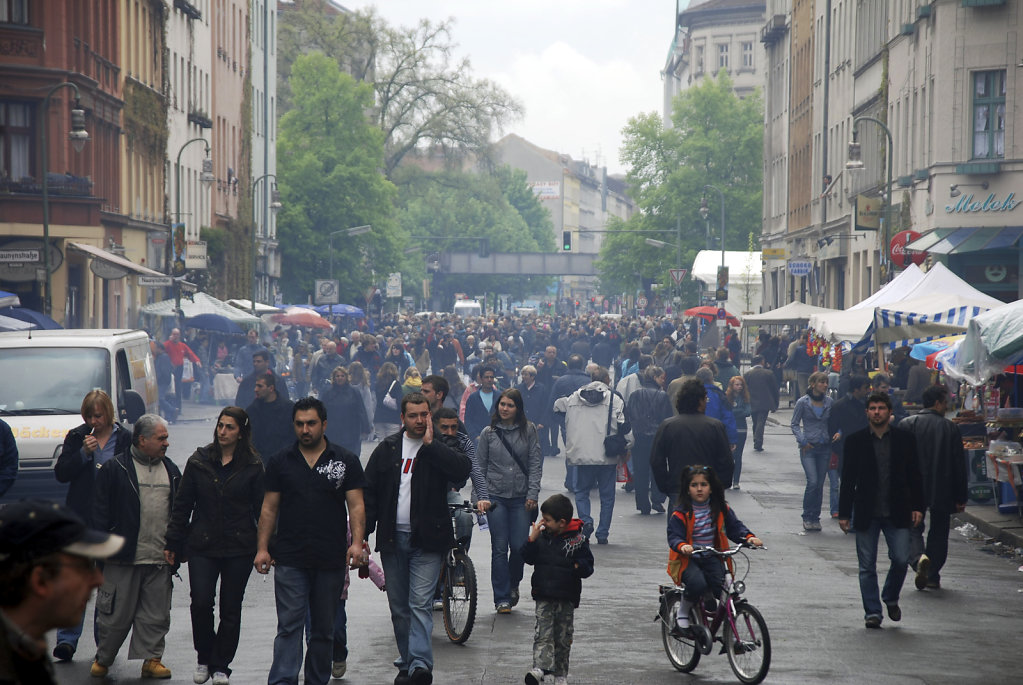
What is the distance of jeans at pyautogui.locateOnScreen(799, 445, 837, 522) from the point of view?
688 inches

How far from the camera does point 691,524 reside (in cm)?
955

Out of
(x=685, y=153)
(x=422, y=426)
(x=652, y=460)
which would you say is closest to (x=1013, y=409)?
(x=652, y=460)

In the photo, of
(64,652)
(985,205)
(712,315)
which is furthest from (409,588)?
(712,315)

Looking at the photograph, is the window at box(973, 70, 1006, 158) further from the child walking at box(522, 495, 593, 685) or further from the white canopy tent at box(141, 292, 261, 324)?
the child walking at box(522, 495, 593, 685)

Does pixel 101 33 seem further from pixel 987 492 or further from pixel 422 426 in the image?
pixel 422 426

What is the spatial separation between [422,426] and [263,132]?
63234 millimetres

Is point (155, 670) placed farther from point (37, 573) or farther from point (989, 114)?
point (989, 114)

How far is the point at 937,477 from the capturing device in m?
13.1

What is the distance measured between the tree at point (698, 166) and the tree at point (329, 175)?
1736 centimetres

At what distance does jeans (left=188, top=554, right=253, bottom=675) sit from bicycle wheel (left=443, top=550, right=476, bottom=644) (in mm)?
1830

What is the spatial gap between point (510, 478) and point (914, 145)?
27.1 meters

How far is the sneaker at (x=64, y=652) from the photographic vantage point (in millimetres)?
9625

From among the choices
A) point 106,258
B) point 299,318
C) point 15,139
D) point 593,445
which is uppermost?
point 15,139


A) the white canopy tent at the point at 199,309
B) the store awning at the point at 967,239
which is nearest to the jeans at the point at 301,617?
the store awning at the point at 967,239
